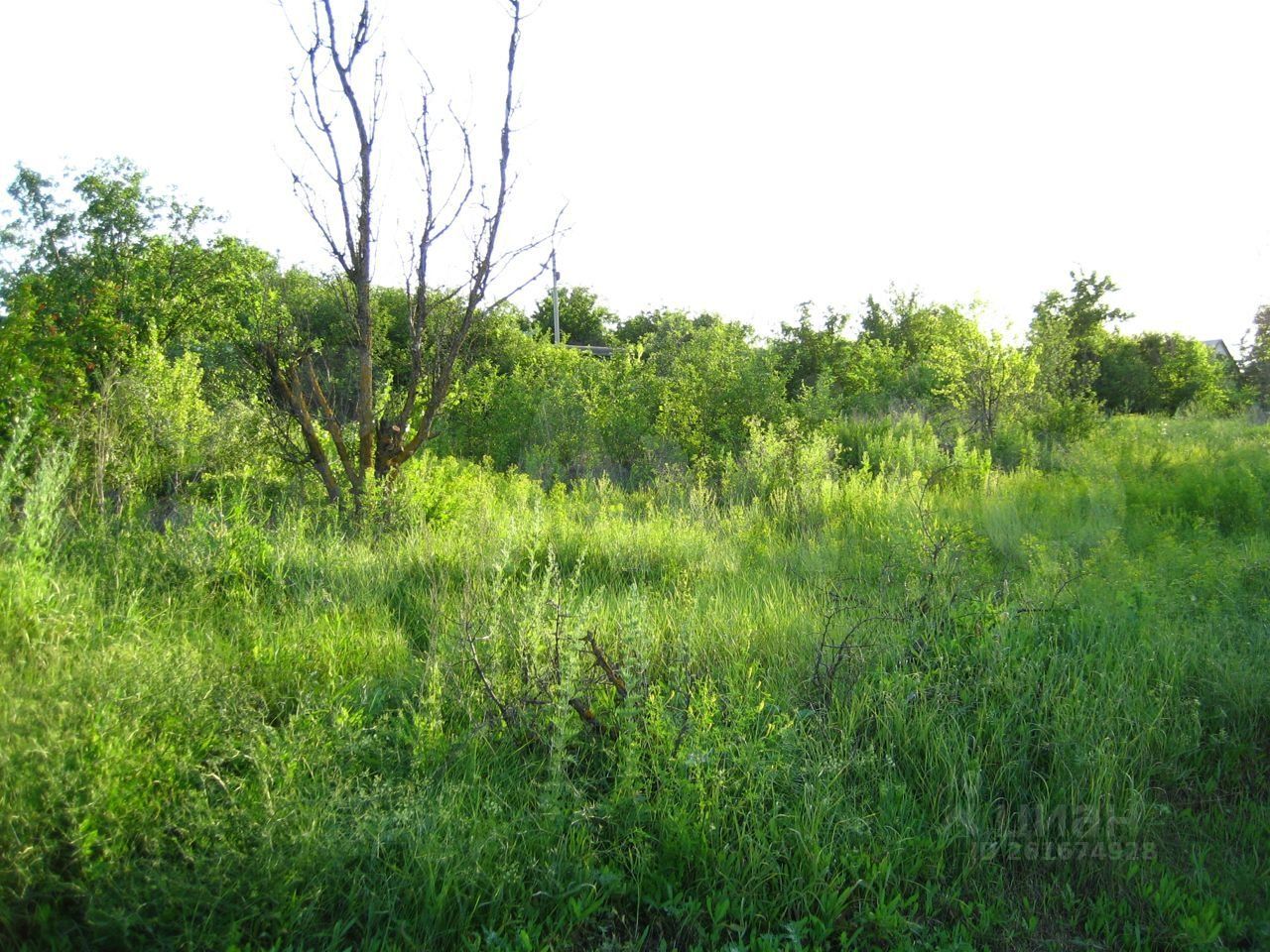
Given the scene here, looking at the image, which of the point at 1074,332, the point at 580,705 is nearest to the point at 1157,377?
the point at 1074,332

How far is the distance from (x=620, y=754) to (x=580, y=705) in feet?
0.82

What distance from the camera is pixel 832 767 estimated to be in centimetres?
305

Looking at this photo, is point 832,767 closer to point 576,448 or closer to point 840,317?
point 576,448

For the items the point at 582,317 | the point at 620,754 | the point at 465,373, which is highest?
the point at 582,317

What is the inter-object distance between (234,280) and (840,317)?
15.9 metres

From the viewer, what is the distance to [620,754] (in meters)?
3.23

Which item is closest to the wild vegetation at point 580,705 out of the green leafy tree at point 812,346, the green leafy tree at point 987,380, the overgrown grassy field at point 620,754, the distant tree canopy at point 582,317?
the overgrown grassy field at point 620,754

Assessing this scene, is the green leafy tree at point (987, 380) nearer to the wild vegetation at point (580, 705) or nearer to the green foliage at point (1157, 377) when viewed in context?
the wild vegetation at point (580, 705)

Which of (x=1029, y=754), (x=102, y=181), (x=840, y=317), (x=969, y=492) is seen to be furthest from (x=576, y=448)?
(x=102, y=181)

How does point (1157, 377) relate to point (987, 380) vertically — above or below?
above

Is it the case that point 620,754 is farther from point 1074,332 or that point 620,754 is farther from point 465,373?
point 1074,332

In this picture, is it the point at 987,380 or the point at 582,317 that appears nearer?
the point at 987,380

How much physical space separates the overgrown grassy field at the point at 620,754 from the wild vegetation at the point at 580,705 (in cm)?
2

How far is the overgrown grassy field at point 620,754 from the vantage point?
2451mm
